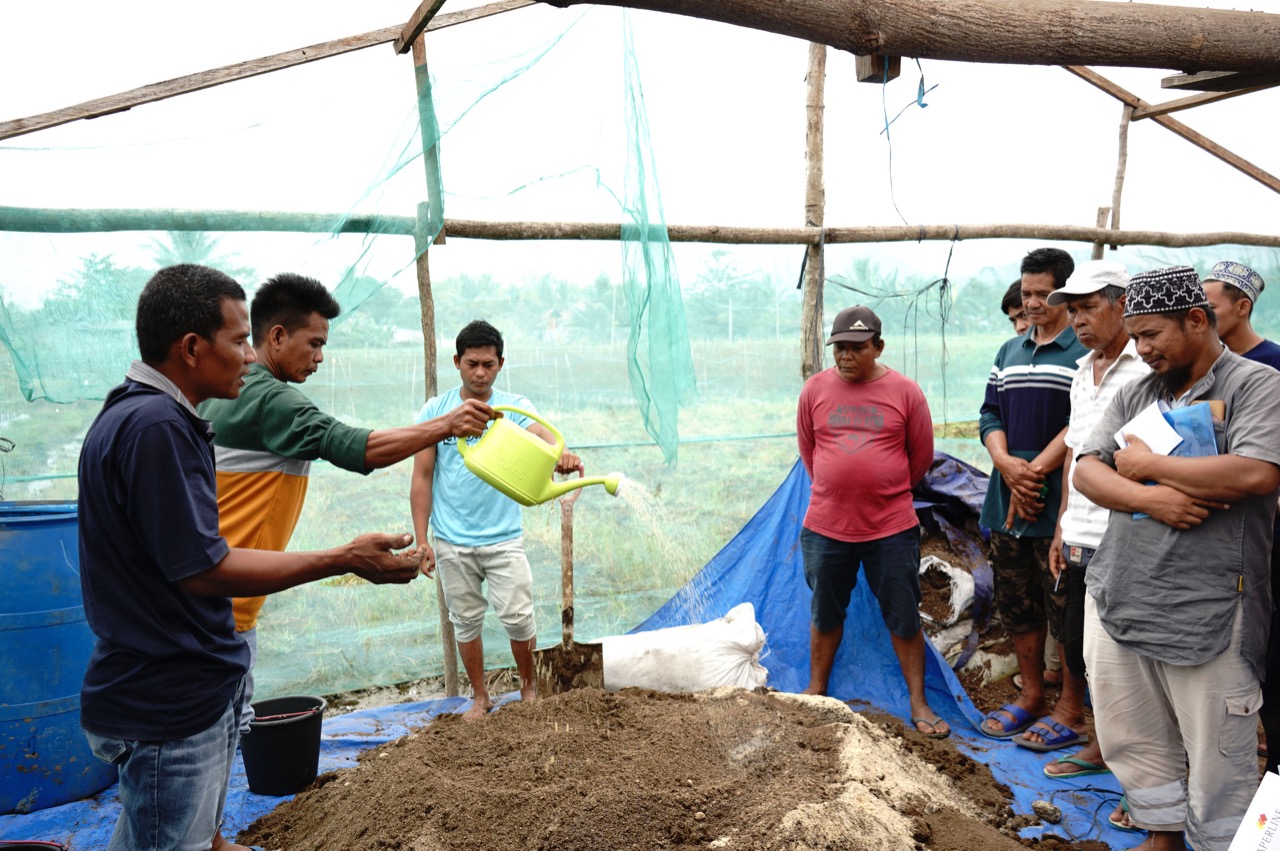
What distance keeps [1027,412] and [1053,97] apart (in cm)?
310

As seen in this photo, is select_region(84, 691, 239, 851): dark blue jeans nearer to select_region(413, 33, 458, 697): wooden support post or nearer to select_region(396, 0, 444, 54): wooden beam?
select_region(413, 33, 458, 697): wooden support post

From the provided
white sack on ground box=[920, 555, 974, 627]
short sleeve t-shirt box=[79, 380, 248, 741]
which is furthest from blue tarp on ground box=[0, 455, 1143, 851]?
short sleeve t-shirt box=[79, 380, 248, 741]

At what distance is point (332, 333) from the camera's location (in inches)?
138

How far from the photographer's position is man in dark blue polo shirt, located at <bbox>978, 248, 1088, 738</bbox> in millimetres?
3471

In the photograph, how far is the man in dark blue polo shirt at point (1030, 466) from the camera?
347 cm

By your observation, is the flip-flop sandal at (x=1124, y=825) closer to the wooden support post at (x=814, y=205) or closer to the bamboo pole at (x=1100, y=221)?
the wooden support post at (x=814, y=205)

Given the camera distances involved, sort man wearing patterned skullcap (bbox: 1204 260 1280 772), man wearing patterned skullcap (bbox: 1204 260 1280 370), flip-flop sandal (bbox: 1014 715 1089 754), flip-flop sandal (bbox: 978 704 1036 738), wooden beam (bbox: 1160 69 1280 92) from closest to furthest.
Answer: wooden beam (bbox: 1160 69 1280 92) < man wearing patterned skullcap (bbox: 1204 260 1280 772) < man wearing patterned skullcap (bbox: 1204 260 1280 370) < flip-flop sandal (bbox: 1014 715 1089 754) < flip-flop sandal (bbox: 978 704 1036 738)

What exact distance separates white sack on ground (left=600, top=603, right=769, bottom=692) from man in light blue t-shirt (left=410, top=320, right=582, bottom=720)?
0.41 meters

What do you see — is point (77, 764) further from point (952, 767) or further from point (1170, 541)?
point (1170, 541)

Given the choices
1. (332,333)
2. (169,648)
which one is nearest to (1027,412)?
(332,333)

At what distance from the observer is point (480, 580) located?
12.3 feet

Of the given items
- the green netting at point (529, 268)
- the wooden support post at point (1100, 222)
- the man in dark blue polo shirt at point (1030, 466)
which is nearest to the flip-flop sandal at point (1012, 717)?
the man in dark blue polo shirt at point (1030, 466)

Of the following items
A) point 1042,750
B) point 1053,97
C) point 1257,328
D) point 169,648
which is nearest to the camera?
point 169,648

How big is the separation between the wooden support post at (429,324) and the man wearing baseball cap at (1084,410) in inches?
93.2
